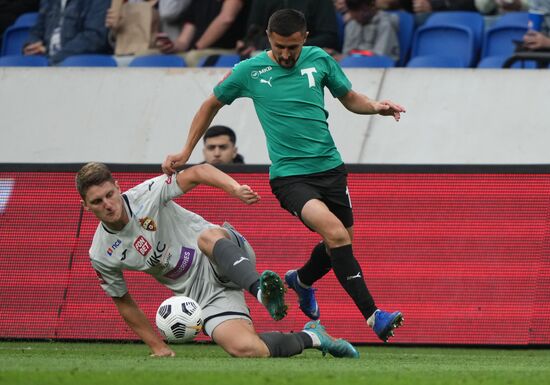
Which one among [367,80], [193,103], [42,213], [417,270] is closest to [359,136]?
[367,80]

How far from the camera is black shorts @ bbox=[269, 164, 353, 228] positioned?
8602mm

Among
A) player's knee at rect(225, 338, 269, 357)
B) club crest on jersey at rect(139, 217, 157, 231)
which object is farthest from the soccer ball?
club crest on jersey at rect(139, 217, 157, 231)

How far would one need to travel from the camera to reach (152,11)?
1512cm

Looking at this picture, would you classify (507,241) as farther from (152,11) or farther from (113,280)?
(152,11)

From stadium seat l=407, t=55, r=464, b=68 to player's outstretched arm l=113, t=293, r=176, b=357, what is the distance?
5891 mm

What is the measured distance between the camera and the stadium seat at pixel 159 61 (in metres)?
14.5

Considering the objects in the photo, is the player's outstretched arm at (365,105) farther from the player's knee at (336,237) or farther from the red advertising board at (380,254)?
the red advertising board at (380,254)

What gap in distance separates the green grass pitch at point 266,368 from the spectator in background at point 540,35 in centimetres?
398

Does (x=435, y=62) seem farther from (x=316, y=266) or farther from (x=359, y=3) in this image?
(x=316, y=266)

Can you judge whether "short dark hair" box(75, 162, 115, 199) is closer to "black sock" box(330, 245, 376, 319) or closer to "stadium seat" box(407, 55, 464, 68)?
"black sock" box(330, 245, 376, 319)

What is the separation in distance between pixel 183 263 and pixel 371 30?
Answer: 568cm

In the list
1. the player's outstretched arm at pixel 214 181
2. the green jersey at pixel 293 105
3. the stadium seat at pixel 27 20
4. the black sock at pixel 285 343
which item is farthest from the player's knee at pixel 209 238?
the stadium seat at pixel 27 20

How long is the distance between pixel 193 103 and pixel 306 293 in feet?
15.2

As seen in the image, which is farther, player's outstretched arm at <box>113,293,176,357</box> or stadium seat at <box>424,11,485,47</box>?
stadium seat at <box>424,11,485,47</box>
